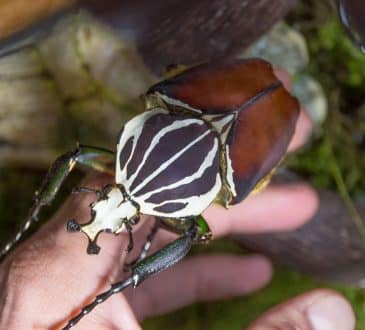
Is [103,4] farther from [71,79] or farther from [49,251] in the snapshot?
[49,251]

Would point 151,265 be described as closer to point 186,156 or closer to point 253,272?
point 186,156

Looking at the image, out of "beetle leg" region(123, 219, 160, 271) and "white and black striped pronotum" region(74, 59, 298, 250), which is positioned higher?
"white and black striped pronotum" region(74, 59, 298, 250)

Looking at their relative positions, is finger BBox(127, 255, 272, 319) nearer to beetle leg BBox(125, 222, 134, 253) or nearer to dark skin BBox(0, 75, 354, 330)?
dark skin BBox(0, 75, 354, 330)

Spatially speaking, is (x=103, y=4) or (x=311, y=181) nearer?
(x=103, y=4)

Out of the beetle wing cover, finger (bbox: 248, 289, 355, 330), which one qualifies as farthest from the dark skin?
the beetle wing cover

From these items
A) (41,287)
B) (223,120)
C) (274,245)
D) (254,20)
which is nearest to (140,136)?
(223,120)

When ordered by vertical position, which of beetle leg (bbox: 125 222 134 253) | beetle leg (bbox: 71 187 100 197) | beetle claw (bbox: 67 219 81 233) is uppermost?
beetle leg (bbox: 71 187 100 197)
